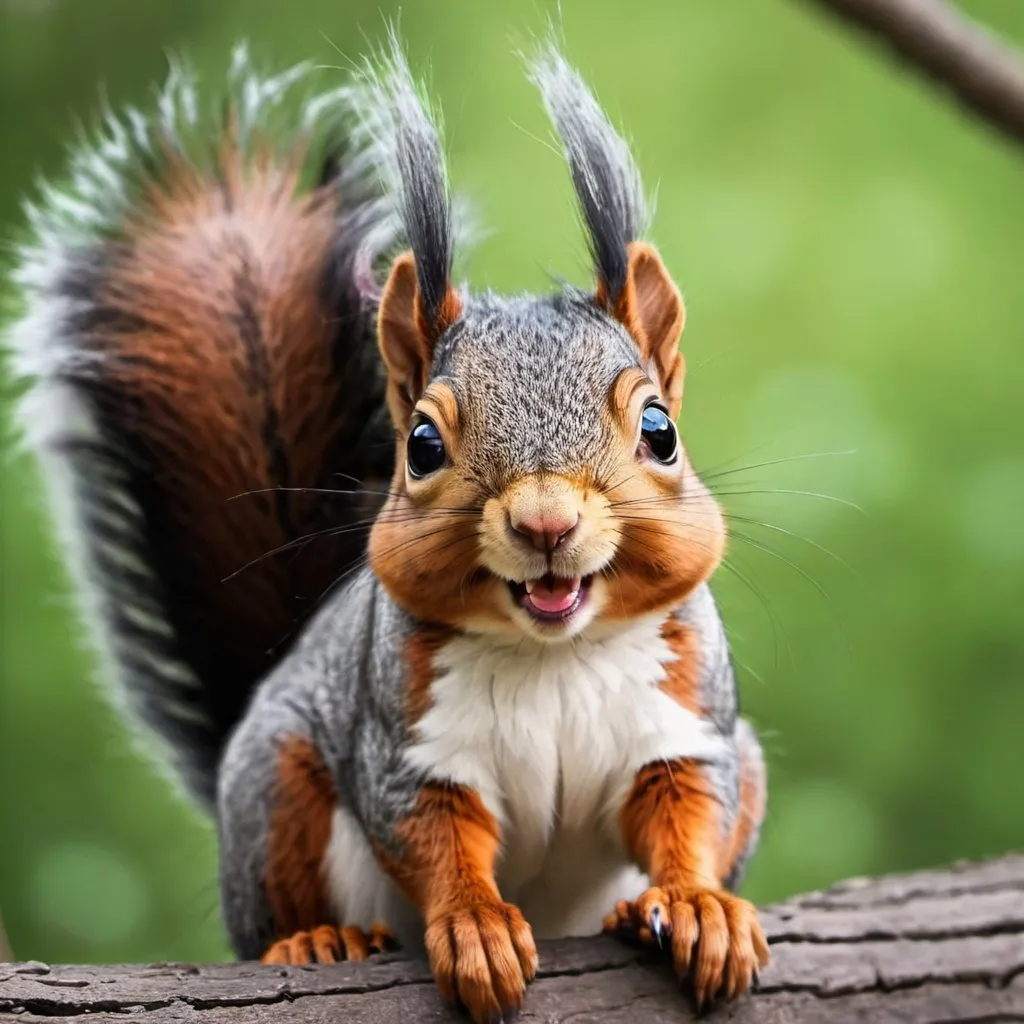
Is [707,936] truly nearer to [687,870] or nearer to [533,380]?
[687,870]

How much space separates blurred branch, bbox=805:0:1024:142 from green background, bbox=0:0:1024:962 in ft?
3.41

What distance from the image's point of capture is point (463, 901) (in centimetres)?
143

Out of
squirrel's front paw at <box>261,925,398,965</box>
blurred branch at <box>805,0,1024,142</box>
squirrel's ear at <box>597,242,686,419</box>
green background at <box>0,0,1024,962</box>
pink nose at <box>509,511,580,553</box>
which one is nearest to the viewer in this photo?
pink nose at <box>509,511,580,553</box>

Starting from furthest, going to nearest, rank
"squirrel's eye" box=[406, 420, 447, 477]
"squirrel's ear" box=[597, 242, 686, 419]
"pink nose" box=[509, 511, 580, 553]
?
"squirrel's ear" box=[597, 242, 686, 419]
"squirrel's eye" box=[406, 420, 447, 477]
"pink nose" box=[509, 511, 580, 553]

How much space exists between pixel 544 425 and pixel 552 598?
155 mm

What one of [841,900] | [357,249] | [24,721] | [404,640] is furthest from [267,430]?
[24,721]

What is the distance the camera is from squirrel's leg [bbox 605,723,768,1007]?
4.65 feet

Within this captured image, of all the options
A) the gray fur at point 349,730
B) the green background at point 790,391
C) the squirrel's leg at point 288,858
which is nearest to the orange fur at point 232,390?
the gray fur at point 349,730

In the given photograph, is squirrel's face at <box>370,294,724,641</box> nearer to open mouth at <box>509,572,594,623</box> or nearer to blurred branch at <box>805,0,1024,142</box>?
open mouth at <box>509,572,594,623</box>

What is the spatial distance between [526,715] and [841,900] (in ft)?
2.04

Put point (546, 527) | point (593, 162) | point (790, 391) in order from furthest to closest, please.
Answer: point (790, 391)
point (593, 162)
point (546, 527)

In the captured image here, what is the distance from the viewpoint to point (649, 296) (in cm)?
150

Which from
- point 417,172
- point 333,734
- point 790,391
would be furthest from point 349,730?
point 790,391

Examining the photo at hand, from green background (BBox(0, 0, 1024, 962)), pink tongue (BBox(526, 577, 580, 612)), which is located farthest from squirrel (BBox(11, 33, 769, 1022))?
green background (BBox(0, 0, 1024, 962))
